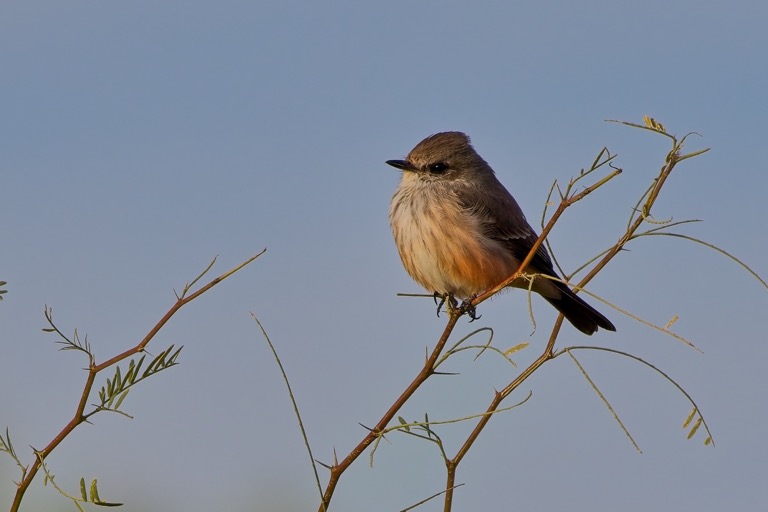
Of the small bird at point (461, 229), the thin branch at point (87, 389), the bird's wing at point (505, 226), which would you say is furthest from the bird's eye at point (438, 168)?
the thin branch at point (87, 389)

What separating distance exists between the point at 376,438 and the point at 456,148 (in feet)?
13.3

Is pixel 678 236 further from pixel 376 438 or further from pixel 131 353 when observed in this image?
pixel 131 353

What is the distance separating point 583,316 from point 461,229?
39.4 inches

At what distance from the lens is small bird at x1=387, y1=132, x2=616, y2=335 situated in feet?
16.4

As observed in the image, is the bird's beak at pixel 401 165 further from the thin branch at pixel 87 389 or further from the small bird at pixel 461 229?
the thin branch at pixel 87 389

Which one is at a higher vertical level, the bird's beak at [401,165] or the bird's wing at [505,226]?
the bird's beak at [401,165]

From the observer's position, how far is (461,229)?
516cm

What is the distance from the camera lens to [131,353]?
172 centimetres

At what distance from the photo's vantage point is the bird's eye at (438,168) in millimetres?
5629

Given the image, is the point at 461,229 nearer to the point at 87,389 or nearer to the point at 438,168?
the point at 438,168

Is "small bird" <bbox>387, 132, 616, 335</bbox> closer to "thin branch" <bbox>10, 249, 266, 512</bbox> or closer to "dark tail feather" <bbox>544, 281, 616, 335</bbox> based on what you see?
"dark tail feather" <bbox>544, 281, 616, 335</bbox>

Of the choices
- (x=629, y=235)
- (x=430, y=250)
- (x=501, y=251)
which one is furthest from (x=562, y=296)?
(x=629, y=235)

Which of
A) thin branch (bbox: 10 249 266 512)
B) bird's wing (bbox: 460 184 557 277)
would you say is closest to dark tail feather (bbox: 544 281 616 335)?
bird's wing (bbox: 460 184 557 277)

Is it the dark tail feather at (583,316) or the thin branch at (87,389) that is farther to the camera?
the dark tail feather at (583,316)
